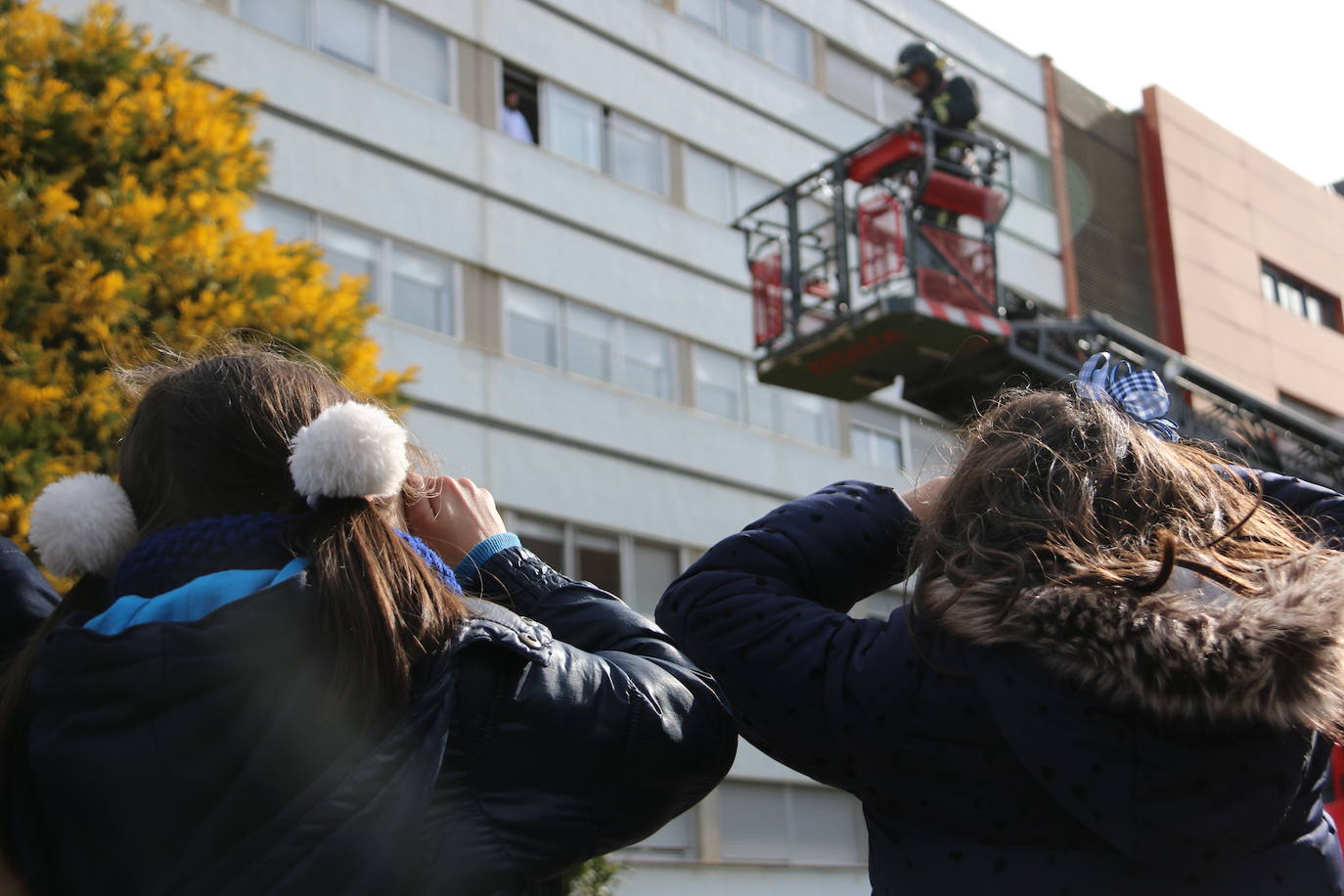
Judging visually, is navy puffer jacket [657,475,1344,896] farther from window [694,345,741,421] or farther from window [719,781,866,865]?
window [694,345,741,421]

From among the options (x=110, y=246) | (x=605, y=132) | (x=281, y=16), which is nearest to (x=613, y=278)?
(x=605, y=132)

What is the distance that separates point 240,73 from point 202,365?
567 inches

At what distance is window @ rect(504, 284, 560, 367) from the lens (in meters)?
17.5

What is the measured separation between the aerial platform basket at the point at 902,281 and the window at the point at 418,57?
5003 millimetres

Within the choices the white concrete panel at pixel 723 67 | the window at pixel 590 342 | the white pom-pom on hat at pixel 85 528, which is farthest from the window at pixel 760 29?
the white pom-pom on hat at pixel 85 528

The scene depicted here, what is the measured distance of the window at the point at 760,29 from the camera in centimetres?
2094

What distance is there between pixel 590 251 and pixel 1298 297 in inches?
658

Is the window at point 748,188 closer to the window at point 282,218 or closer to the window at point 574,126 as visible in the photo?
the window at point 574,126

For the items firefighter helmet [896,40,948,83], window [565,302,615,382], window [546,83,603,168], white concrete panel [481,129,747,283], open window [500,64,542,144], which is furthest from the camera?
window [546,83,603,168]

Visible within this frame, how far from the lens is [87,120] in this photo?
7.97 m

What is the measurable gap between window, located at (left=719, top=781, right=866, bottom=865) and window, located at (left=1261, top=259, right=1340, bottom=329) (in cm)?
1406

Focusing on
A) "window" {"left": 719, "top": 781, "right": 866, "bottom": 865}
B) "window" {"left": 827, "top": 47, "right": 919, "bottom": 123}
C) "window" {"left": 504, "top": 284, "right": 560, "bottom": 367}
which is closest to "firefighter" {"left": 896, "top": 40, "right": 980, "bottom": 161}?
"window" {"left": 504, "top": 284, "right": 560, "bottom": 367}

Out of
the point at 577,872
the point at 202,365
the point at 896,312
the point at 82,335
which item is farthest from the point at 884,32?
the point at 202,365

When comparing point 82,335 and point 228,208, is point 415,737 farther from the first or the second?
point 228,208
